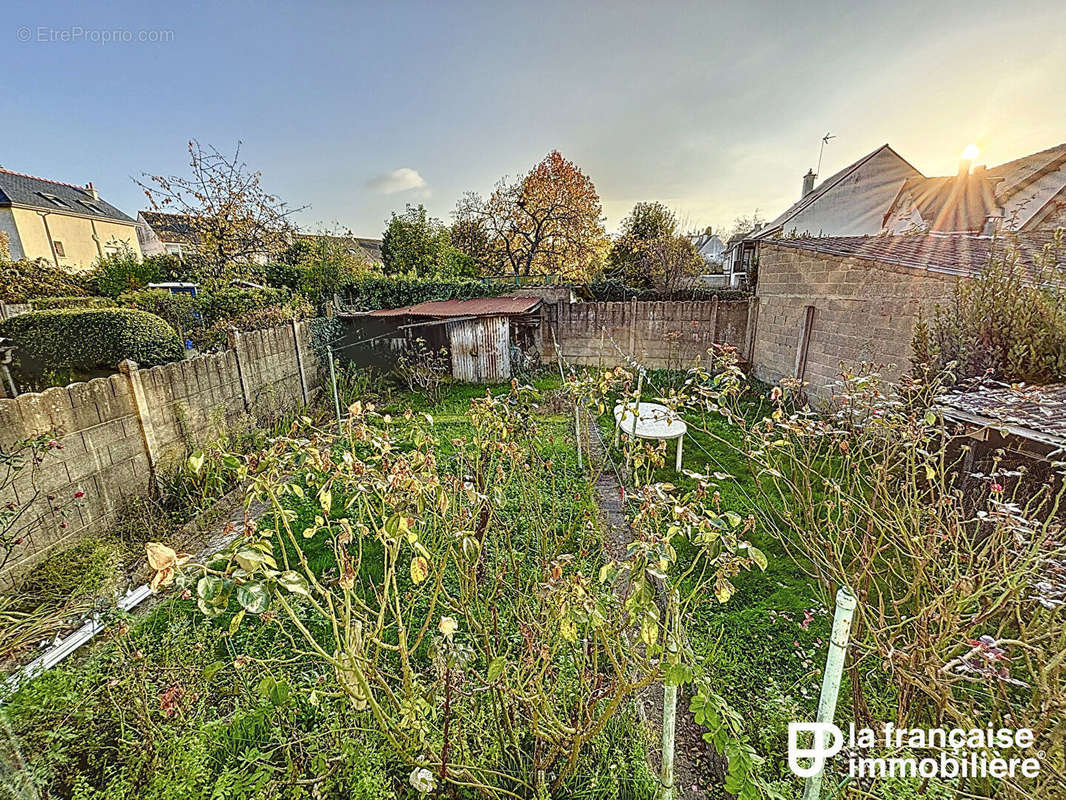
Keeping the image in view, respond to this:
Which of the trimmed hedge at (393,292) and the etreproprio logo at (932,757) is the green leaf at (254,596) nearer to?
the etreproprio logo at (932,757)

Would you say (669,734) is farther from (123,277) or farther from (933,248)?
(123,277)

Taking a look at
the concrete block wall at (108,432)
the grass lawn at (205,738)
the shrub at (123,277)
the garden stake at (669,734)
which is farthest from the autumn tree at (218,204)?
the garden stake at (669,734)

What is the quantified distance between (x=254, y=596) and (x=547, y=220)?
2100 cm

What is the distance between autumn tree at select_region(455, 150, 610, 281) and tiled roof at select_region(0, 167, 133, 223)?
22.3 meters

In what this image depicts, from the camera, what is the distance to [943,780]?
165 cm

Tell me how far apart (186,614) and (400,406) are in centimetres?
479

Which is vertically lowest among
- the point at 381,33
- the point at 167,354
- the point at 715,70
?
the point at 167,354

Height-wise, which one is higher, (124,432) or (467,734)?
(124,432)

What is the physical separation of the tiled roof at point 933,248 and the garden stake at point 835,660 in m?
5.08

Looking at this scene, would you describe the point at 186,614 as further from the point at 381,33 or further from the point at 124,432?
the point at 381,33

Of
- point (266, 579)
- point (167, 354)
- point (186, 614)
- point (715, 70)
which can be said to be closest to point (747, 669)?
point (266, 579)

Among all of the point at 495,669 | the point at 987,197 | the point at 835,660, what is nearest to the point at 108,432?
the point at 495,669

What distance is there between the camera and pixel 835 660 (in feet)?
4.78

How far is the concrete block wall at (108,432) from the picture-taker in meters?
3.32
